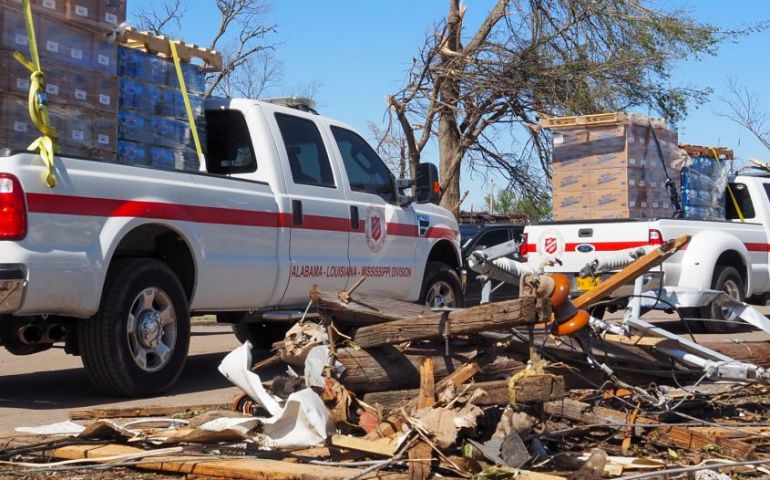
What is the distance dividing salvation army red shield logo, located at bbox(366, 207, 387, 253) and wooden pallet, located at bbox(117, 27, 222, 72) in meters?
1.89

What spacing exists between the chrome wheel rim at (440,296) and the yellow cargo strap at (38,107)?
4.61 metres

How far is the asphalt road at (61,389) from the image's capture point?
7.11 meters

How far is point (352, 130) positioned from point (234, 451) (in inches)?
200

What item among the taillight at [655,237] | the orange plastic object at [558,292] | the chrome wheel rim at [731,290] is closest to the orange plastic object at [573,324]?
the orange plastic object at [558,292]

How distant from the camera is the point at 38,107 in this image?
696 centimetres

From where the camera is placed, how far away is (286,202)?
8.70 m

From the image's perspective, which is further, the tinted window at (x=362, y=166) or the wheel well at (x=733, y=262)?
the wheel well at (x=733, y=262)

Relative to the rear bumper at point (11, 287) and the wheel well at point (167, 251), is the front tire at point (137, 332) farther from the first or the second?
the rear bumper at point (11, 287)

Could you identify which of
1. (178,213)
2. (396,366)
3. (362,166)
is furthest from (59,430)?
(362,166)

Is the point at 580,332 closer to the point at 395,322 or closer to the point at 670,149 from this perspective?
the point at 395,322

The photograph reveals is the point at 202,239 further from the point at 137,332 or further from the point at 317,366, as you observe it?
the point at 317,366

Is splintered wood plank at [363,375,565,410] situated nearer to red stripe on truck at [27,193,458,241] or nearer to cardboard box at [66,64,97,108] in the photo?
red stripe on truck at [27,193,458,241]

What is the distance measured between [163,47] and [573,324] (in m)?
4.68

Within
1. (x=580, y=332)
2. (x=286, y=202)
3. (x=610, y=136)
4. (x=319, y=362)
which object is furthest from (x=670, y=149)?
(x=319, y=362)
